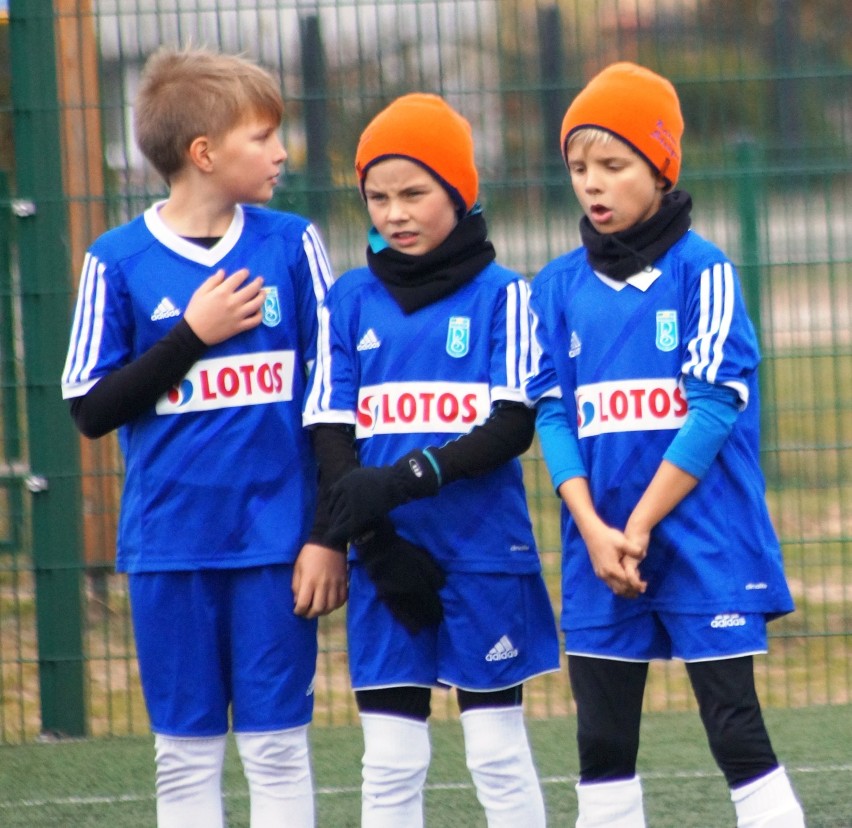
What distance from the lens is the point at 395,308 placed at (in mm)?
3344

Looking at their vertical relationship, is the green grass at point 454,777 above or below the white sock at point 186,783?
below

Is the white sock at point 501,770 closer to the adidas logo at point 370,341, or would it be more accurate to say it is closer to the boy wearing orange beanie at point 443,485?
the boy wearing orange beanie at point 443,485

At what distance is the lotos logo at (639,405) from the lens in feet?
10.6

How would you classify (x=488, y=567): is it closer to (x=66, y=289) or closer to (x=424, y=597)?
(x=424, y=597)

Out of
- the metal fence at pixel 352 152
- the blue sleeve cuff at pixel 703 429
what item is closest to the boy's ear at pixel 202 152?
the blue sleeve cuff at pixel 703 429

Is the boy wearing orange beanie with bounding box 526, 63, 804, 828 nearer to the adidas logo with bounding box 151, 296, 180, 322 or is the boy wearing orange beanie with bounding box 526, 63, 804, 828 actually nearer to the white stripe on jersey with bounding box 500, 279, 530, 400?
the white stripe on jersey with bounding box 500, 279, 530, 400

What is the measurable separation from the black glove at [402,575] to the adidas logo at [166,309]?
57 cm

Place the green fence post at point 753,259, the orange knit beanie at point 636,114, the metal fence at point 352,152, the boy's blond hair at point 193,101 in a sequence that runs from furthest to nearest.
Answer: the green fence post at point 753,259, the metal fence at point 352,152, the boy's blond hair at point 193,101, the orange knit beanie at point 636,114

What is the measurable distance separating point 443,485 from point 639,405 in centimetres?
40

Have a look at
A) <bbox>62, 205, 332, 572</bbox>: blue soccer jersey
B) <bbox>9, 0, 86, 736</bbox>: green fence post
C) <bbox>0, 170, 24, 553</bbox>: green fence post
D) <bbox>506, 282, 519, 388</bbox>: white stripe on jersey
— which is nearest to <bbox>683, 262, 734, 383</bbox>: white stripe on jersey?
<bbox>506, 282, 519, 388</bbox>: white stripe on jersey

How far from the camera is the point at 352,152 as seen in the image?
5.16m

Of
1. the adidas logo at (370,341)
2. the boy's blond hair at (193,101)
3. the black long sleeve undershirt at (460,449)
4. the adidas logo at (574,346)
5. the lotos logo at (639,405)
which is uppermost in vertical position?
the boy's blond hair at (193,101)

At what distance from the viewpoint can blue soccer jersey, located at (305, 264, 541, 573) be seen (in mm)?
3293

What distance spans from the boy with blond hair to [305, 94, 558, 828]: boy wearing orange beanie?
4.2 inches
